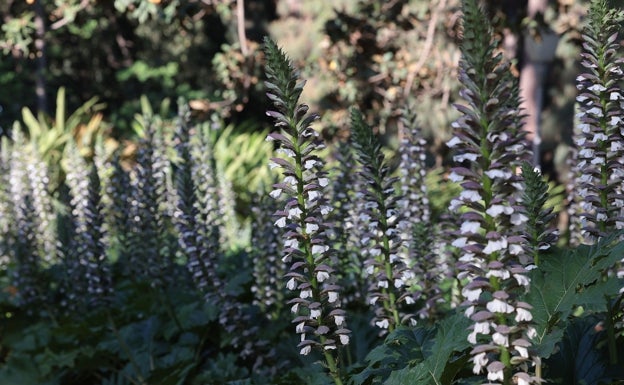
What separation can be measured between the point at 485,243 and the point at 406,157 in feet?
9.04

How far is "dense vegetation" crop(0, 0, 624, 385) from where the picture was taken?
6.95ft

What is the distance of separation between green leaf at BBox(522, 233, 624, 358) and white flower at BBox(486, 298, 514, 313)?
0.47 metres

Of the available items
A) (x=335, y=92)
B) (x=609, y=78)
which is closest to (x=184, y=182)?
(x=609, y=78)

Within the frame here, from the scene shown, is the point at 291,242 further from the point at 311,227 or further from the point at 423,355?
the point at 423,355

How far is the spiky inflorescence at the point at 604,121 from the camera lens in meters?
3.00

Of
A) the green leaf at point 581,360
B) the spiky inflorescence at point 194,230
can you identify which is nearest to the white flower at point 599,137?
the green leaf at point 581,360

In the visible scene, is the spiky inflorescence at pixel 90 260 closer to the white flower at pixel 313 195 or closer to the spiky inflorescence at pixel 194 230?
the spiky inflorescence at pixel 194 230

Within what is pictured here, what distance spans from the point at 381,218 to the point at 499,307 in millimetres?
1396

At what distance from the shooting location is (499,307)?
2.06 metres

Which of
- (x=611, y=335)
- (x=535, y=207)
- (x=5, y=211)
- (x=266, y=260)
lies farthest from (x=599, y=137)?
(x=5, y=211)

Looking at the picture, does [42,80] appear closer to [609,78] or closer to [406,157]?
[406,157]

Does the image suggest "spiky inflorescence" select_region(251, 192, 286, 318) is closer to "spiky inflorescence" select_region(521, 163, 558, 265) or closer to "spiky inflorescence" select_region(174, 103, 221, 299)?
"spiky inflorescence" select_region(174, 103, 221, 299)

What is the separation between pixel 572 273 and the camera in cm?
271

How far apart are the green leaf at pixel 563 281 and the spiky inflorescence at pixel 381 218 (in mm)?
771
